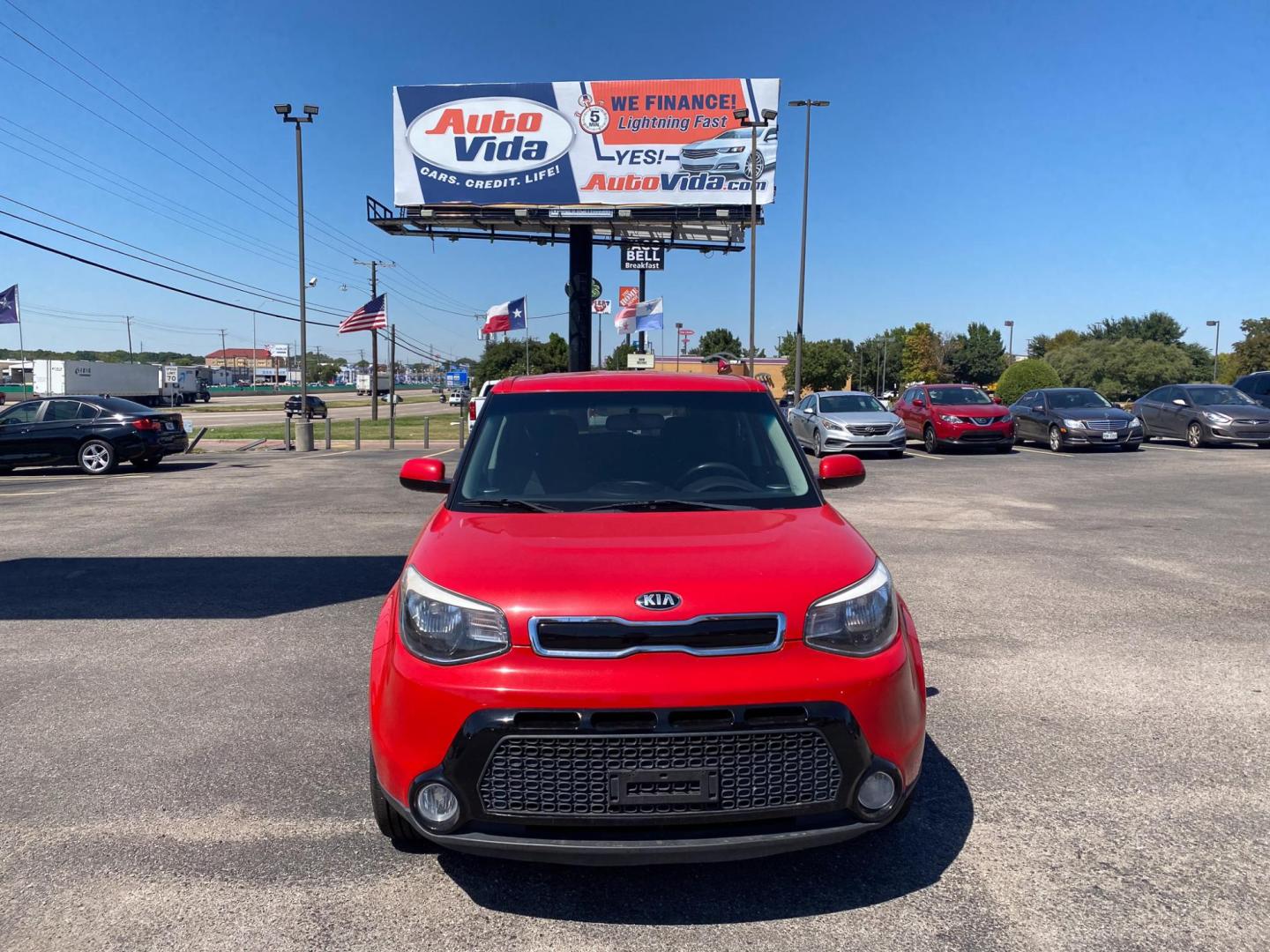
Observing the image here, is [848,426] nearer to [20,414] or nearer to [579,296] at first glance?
[20,414]

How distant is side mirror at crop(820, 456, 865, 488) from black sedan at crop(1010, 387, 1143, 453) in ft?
60.1

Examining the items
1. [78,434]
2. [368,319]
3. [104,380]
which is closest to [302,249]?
[368,319]

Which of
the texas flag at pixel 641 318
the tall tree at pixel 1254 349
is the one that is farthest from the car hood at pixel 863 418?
the tall tree at pixel 1254 349

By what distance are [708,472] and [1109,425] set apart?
19.3m

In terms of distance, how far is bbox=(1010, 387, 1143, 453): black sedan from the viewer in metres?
20.5

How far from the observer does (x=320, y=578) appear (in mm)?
7973

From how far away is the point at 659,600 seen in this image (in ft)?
9.15

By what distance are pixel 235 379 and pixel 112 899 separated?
16299 cm

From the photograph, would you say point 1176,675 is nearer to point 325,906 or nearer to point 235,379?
point 325,906

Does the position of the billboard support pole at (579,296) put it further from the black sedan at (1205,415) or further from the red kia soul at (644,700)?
the red kia soul at (644,700)

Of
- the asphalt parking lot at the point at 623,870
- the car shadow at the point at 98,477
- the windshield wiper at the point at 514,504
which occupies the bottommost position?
the car shadow at the point at 98,477

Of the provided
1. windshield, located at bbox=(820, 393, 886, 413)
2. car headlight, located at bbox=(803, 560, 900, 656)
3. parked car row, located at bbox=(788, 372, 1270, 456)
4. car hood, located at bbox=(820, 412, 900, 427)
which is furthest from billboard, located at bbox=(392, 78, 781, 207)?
car headlight, located at bbox=(803, 560, 900, 656)

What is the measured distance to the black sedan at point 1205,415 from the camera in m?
20.8

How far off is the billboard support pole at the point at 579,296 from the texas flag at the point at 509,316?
2.21m
